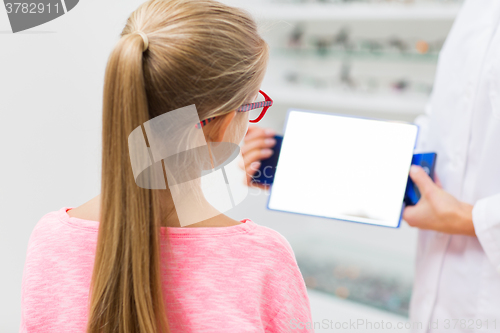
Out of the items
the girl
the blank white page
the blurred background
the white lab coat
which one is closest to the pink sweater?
the girl

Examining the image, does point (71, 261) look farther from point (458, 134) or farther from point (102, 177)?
point (458, 134)

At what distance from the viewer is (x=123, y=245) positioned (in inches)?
15.4

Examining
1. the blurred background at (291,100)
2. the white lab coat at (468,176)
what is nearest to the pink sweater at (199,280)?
the blurred background at (291,100)

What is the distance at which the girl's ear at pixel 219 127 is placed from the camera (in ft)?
1.44

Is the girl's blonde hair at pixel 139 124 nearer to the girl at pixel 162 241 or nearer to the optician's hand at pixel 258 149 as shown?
the girl at pixel 162 241

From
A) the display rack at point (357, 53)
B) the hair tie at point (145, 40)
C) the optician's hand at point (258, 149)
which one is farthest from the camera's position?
the display rack at point (357, 53)

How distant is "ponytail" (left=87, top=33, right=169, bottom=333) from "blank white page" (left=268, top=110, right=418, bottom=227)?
35cm

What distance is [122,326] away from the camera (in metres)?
0.40

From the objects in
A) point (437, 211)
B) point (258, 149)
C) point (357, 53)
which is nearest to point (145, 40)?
point (258, 149)

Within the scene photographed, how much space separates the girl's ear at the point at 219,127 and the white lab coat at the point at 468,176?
0.44m

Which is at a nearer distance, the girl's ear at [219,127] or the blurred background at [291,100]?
the girl's ear at [219,127]

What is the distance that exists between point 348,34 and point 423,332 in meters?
1.07

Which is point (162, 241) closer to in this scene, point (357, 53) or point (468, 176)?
point (468, 176)

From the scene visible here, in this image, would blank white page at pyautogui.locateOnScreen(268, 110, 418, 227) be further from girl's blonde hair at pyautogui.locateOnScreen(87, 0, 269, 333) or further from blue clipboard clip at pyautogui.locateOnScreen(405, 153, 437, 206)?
girl's blonde hair at pyautogui.locateOnScreen(87, 0, 269, 333)
